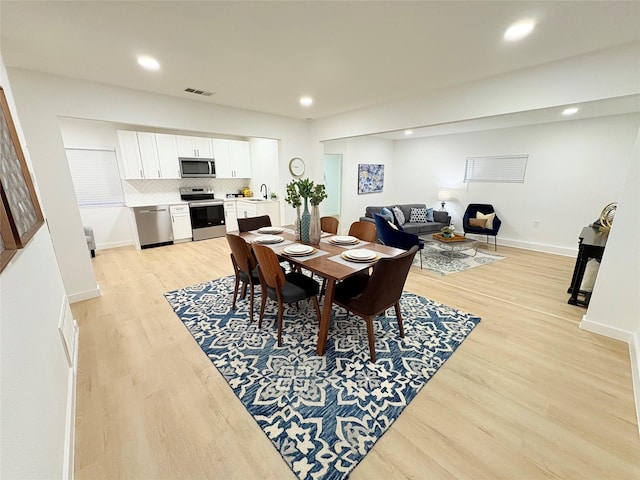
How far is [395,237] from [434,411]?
2.56 m

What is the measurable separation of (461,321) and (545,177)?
166 inches

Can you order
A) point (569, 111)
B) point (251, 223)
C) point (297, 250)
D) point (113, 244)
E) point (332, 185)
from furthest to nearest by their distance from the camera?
point (332, 185)
point (113, 244)
point (569, 111)
point (251, 223)
point (297, 250)

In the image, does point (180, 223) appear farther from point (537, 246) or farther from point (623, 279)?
point (537, 246)

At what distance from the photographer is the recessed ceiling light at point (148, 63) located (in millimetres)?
2404

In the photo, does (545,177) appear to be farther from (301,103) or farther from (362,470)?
(362,470)

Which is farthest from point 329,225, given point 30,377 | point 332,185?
point 332,185

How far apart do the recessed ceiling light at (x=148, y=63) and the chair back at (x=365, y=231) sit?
2602 mm

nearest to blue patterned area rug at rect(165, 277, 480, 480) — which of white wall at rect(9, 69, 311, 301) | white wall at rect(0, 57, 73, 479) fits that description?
white wall at rect(0, 57, 73, 479)

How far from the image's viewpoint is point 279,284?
2.18 meters

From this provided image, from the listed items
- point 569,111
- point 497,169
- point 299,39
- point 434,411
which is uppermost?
point 299,39

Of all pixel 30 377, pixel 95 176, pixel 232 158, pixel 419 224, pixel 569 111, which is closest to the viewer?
pixel 30 377

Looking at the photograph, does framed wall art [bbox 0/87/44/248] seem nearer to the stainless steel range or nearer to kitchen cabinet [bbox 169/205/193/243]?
kitchen cabinet [bbox 169/205/193/243]

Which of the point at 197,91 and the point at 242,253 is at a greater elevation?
the point at 197,91

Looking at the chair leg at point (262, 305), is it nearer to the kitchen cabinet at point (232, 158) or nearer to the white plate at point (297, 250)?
the white plate at point (297, 250)
